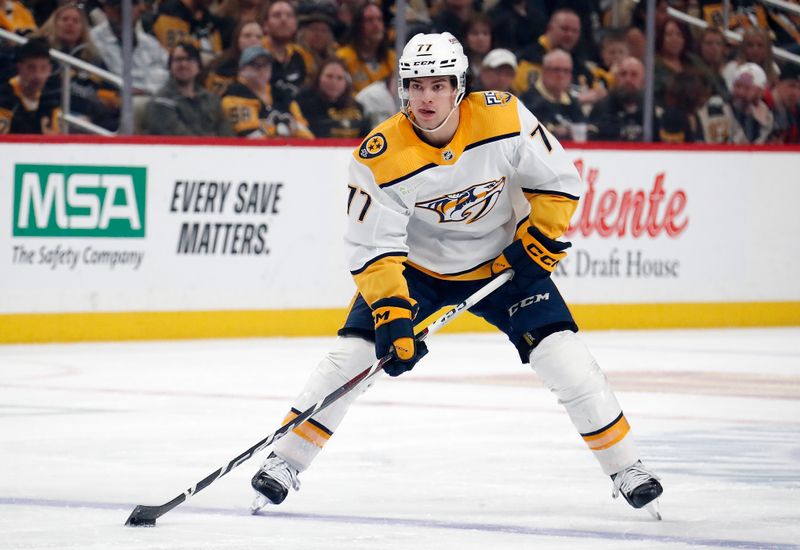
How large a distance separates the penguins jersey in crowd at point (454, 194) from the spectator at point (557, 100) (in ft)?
17.9

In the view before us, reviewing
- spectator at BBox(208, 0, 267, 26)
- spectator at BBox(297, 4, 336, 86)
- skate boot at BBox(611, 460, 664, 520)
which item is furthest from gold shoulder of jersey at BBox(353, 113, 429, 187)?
spectator at BBox(297, 4, 336, 86)

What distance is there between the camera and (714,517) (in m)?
3.99

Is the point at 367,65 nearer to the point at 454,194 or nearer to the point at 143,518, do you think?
the point at 454,194

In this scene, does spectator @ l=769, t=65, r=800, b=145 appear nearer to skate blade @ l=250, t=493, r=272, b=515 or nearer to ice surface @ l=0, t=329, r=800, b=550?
ice surface @ l=0, t=329, r=800, b=550

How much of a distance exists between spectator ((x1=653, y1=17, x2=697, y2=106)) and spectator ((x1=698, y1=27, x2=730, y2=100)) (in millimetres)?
128

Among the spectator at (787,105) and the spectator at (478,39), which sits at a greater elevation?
the spectator at (478,39)

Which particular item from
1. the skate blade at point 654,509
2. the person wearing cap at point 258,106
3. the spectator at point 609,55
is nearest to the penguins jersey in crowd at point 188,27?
the person wearing cap at point 258,106

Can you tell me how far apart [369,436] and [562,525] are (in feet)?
5.48

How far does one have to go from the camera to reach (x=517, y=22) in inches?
384

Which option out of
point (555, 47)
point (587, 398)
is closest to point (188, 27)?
point (555, 47)

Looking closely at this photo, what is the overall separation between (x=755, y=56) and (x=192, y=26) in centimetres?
391

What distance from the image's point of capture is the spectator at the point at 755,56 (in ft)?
34.2

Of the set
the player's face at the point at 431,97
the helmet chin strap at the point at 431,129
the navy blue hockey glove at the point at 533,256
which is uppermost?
the player's face at the point at 431,97

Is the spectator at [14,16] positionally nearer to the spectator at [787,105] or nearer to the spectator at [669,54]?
the spectator at [669,54]
